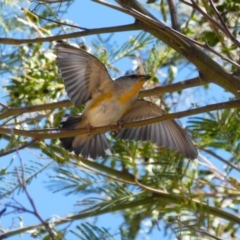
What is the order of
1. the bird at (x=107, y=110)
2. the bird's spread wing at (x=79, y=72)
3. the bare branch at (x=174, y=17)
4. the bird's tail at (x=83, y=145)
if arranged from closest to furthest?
1. the bare branch at (x=174, y=17)
2. the bird's spread wing at (x=79, y=72)
3. the bird at (x=107, y=110)
4. the bird's tail at (x=83, y=145)

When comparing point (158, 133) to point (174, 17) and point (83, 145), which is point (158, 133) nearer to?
point (83, 145)

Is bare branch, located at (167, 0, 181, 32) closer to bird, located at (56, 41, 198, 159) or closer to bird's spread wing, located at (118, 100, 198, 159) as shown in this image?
bird, located at (56, 41, 198, 159)

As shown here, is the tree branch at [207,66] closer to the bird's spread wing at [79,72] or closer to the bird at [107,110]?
the bird's spread wing at [79,72]

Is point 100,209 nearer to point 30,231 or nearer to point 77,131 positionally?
point 30,231

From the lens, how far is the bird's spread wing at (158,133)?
369 centimetres

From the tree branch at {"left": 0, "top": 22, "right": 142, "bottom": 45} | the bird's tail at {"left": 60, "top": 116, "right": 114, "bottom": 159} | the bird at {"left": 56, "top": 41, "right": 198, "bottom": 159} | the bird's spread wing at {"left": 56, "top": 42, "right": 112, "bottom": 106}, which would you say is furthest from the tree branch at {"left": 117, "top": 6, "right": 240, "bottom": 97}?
the bird's tail at {"left": 60, "top": 116, "right": 114, "bottom": 159}

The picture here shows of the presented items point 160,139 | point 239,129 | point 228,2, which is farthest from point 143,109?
point 228,2

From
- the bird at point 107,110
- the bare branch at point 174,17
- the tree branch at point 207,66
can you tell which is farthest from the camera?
the bird at point 107,110

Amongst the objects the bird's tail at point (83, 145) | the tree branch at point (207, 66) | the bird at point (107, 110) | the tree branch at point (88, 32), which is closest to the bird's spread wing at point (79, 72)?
the bird at point (107, 110)

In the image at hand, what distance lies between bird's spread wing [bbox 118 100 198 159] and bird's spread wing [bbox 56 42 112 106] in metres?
Result: 0.20

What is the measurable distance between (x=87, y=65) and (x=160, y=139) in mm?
449

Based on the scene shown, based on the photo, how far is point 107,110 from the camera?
3764 mm

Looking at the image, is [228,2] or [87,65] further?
[87,65]

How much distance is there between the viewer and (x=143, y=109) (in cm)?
385
